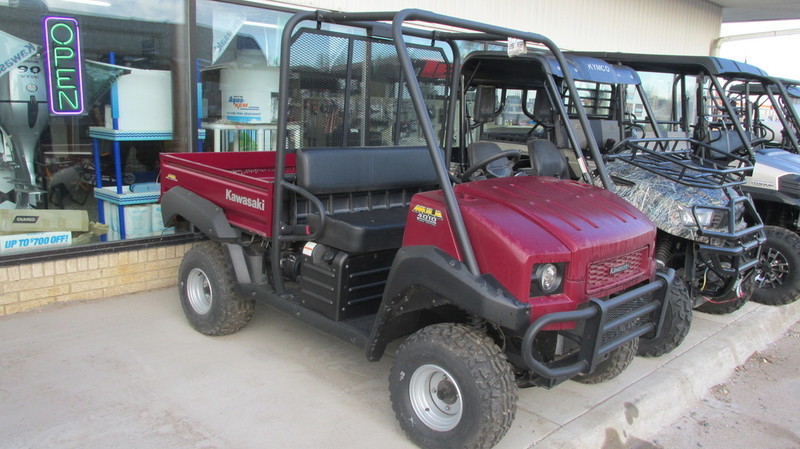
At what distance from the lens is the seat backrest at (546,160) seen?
12.8 feet

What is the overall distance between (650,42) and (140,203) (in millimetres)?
10296

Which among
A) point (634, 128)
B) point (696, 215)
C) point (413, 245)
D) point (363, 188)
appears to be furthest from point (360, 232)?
point (634, 128)

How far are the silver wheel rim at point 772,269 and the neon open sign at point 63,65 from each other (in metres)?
6.07

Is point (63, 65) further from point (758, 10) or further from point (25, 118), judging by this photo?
point (758, 10)

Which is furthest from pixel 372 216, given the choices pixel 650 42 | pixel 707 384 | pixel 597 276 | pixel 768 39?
pixel 768 39

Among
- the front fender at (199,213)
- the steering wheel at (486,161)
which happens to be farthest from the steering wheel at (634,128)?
the front fender at (199,213)

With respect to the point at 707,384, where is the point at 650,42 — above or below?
above

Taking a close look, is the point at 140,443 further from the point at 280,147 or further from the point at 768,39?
the point at 768,39

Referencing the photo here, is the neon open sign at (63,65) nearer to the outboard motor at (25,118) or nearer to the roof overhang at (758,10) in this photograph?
the outboard motor at (25,118)

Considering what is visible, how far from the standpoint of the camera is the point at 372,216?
3.91 meters

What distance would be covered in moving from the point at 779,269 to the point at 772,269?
2.3 inches

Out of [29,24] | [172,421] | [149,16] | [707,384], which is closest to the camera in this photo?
[172,421]

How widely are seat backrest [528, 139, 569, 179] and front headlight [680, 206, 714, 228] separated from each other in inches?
42.6

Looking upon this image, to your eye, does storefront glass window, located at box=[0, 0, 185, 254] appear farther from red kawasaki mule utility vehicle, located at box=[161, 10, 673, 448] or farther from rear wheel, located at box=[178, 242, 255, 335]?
rear wheel, located at box=[178, 242, 255, 335]
